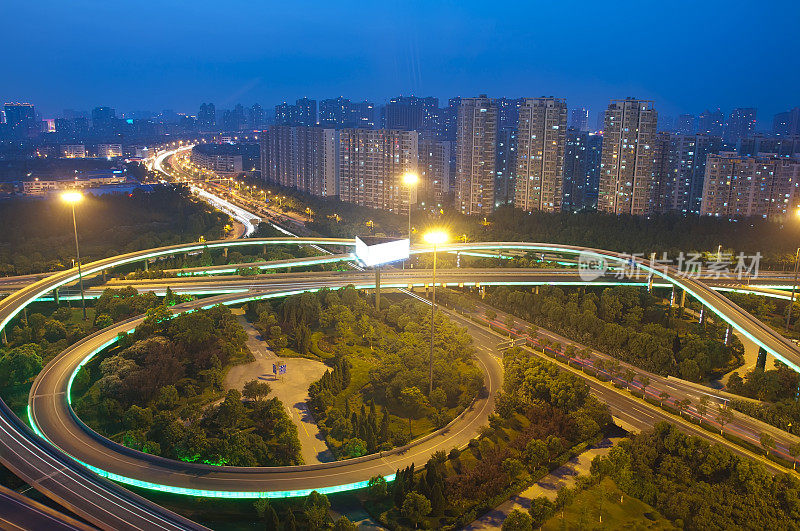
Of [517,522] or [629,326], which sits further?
[629,326]

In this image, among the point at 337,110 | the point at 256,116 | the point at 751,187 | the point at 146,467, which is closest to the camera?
the point at 146,467

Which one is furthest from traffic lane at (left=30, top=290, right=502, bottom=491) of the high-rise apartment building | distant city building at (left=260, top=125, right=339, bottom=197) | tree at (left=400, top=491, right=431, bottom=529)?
the high-rise apartment building

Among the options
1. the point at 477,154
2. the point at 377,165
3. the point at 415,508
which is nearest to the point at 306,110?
the point at 377,165

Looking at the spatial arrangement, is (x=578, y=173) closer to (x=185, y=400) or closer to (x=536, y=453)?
(x=536, y=453)

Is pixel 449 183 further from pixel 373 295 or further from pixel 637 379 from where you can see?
pixel 637 379

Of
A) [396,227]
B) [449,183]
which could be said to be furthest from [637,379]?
[449,183]

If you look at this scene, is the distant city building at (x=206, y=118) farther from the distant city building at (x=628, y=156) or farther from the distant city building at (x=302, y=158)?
the distant city building at (x=628, y=156)
